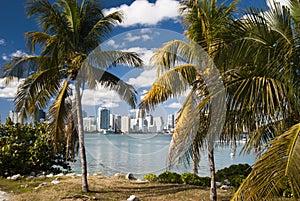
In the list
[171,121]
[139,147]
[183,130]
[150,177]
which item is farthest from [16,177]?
[183,130]

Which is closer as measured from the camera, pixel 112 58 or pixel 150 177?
pixel 112 58

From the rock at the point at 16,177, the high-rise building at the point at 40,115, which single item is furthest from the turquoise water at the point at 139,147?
the rock at the point at 16,177

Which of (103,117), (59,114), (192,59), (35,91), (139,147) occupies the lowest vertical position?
(139,147)

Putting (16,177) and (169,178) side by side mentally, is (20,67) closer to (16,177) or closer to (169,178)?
(16,177)

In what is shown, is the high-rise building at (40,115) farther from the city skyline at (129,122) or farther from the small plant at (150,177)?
the small plant at (150,177)

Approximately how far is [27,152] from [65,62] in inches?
208

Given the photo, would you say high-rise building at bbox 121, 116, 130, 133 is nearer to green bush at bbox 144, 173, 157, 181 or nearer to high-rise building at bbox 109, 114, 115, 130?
high-rise building at bbox 109, 114, 115, 130

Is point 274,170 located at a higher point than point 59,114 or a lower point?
lower

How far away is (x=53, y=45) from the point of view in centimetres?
877

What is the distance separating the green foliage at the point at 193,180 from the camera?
10.4 m

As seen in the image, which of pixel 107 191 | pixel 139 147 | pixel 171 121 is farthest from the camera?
pixel 107 191

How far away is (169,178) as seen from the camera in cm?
1067

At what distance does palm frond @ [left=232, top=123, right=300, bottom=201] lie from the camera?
2.91m

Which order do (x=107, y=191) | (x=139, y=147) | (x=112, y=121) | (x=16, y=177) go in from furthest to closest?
(x=16, y=177)
(x=107, y=191)
(x=139, y=147)
(x=112, y=121)
